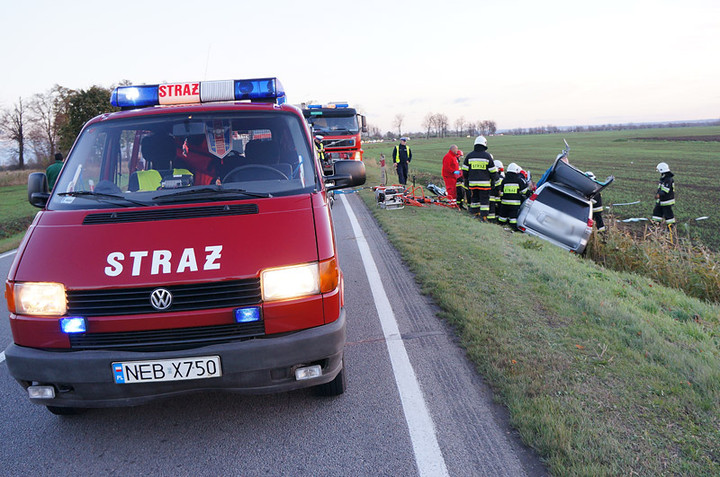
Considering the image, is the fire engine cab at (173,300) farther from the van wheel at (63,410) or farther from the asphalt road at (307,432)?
the asphalt road at (307,432)

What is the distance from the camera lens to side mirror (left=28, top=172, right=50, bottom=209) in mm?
3828

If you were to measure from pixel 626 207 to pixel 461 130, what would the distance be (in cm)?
14739

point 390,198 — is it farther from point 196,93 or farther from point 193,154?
point 193,154

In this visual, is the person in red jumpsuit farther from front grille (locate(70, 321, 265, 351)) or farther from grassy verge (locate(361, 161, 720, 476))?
front grille (locate(70, 321, 265, 351))

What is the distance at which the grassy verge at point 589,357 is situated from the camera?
113 inches

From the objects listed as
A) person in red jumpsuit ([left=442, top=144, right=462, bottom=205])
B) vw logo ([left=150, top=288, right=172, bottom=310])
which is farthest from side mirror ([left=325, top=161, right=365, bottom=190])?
person in red jumpsuit ([left=442, top=144, right=462, bottom=205])

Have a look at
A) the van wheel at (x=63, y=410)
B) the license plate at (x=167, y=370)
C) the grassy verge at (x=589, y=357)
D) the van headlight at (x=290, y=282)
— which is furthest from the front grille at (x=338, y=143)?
the license plate at (x=167, y=370)

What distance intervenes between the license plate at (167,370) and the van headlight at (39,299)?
0.50m

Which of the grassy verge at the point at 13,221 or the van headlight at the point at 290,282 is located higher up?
the van headlight at the point at 290,282

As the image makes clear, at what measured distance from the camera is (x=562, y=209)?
11.3 metres

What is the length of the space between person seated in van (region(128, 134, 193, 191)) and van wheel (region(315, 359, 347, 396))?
75.0 inches

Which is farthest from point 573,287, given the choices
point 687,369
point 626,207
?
point 626,207

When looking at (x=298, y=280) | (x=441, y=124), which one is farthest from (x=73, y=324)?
(x=441, y=124)

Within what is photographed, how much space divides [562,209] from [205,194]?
981 centimetres
